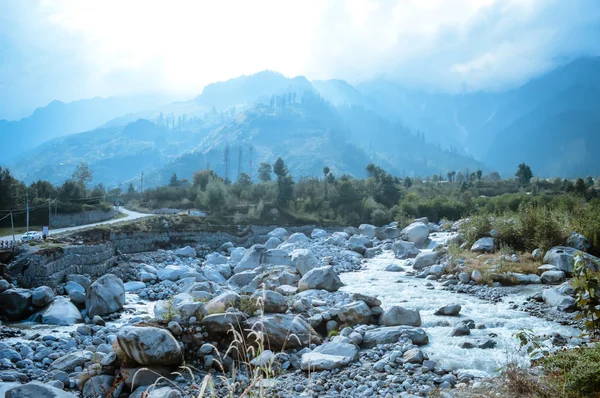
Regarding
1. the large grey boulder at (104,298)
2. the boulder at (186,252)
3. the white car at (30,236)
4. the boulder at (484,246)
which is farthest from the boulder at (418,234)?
the white car at (30,236)

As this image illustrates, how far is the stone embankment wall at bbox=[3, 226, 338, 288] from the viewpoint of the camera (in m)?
20.5

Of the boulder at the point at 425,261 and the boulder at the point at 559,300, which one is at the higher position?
the boulder at the point at 559,300

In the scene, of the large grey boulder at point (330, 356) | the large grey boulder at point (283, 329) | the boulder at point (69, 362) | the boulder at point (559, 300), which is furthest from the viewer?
the boulder at point (559, 300)

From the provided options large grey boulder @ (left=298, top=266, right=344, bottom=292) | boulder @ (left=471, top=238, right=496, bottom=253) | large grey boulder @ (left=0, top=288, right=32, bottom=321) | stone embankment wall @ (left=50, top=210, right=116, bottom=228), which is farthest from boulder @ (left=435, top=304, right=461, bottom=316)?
stone embankment wall @ (left=50, top=210, right=116, bottom=228)

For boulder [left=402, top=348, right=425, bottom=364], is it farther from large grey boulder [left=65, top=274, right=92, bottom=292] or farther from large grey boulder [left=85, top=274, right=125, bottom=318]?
large grey boulder [left=65, top=274, right=92, bottom=292]

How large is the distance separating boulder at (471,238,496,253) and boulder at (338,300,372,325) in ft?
46.8

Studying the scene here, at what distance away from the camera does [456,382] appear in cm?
862

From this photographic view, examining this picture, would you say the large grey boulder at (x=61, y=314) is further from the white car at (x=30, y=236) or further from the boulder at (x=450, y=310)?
the boulder at (x=450, y=310)

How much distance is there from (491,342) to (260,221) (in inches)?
1461

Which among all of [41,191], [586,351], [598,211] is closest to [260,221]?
[41,191]

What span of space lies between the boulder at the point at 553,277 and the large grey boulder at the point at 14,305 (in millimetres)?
22771

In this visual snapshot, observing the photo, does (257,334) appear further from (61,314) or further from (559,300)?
(61,314)

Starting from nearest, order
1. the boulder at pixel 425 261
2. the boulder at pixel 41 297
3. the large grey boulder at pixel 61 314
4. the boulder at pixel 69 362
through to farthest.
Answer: the boulder at pixel 69 362
the large grey boulder at pixel 61 314
the boulder at pixel 41 297
the boulder at pixel 425 261

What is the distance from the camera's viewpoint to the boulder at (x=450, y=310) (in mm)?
14562
